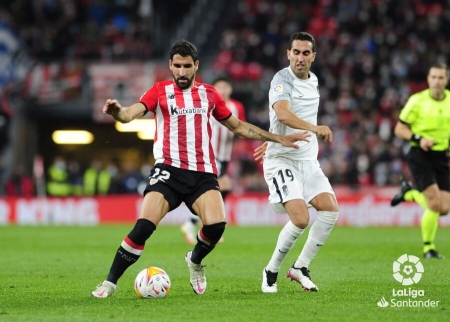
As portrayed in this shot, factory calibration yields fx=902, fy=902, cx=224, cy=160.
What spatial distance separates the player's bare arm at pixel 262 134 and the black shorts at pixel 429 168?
3915 millimetres

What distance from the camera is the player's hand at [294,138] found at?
7.98m

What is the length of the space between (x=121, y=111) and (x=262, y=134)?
137 cm

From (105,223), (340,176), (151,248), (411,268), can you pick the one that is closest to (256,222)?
(340,176)

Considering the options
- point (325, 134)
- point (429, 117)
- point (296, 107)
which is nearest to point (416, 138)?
point (429, 117)

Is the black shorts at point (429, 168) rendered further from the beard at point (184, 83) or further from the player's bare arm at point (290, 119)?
the beard at point (184, 83)

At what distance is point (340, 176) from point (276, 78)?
1487 cm

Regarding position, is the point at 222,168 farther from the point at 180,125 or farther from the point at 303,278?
the point at 180,125

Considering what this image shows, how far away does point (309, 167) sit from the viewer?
8.37 m

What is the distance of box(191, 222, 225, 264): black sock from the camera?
25.7 feet

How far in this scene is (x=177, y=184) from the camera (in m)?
7.81

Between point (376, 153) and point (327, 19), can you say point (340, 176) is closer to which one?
point (376, 153)

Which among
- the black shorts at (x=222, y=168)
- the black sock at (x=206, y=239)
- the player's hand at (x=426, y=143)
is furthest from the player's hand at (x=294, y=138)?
the black shorts at (x=222, y=168)

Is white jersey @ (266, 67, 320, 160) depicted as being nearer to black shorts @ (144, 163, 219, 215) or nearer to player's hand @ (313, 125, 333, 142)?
player's hand @ (313, 125, 333, 142)

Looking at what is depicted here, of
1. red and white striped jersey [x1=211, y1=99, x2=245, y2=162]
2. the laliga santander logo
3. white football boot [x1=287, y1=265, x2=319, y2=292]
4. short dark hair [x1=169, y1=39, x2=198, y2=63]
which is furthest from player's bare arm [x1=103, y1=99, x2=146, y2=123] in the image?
red and white striped jersey [x1=211, y1=99, x2=245, y2=162]
